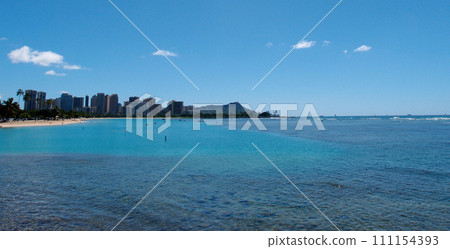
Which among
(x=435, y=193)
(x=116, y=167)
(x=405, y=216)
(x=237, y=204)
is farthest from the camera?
(x=116, y=167)

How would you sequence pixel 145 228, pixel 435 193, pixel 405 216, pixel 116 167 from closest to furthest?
pixel 145 228 → pixel 405 216 → pixel 435 193 → pixel 116 167

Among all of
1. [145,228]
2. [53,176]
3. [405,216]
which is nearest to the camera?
[145,228]

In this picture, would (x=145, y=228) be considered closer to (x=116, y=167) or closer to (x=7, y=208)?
(x=7, y=208)

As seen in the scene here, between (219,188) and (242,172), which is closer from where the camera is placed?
(219,188)

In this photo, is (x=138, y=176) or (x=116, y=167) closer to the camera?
(x=138, y=176)

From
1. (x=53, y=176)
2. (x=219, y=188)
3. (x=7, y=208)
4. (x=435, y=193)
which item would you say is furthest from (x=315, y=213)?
(x=53, y=176)

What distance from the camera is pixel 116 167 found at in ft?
71.4

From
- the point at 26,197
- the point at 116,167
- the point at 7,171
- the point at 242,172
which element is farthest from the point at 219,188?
the point at 7,171

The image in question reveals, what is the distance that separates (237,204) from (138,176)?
897cm

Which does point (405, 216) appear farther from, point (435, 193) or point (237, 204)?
point (237, 204)

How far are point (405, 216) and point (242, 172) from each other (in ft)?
36.1

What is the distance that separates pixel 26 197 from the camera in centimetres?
1291

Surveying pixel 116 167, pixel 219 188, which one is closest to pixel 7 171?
pixel 116 167
